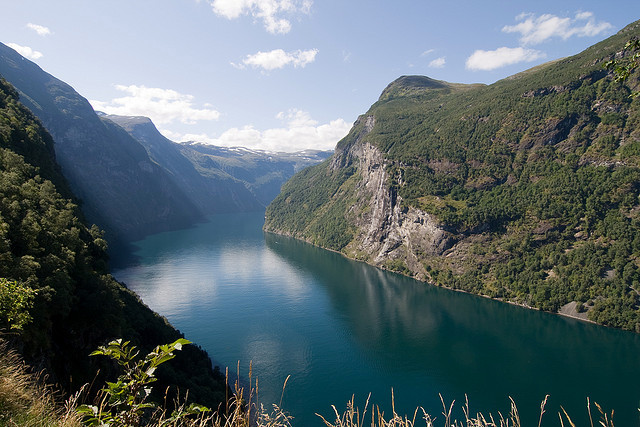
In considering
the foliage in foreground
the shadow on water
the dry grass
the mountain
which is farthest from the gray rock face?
the dry grass

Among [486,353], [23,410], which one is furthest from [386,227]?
[23,410]

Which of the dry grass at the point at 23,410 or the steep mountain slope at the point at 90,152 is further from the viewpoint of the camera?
the steep mountain slope at the point at 90,152

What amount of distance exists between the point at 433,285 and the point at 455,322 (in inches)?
1024

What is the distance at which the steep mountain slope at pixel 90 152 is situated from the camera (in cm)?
15475

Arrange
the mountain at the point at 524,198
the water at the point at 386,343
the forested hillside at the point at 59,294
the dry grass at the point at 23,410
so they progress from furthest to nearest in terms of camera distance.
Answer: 1. the mountain at the point at 524,198
2. the water at the point at 386,343
3. the forested hillside at the point at 59,294
4. the dry grass at the point at 23,410

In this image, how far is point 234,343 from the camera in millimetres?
54125

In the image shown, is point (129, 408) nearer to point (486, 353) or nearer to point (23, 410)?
point (23, 410)

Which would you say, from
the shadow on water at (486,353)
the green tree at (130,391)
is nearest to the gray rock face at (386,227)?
the shadow on water at (486,353)

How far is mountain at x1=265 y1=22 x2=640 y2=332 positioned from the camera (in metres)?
76.2

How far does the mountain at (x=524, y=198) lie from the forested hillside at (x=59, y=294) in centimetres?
7346

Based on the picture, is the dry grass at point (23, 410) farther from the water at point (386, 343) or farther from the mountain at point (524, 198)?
the mountain at point (524, 198)

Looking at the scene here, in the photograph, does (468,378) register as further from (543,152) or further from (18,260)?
(543,152)

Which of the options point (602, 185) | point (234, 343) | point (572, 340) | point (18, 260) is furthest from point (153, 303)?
point (602, 185)

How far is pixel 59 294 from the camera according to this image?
20953 mm
